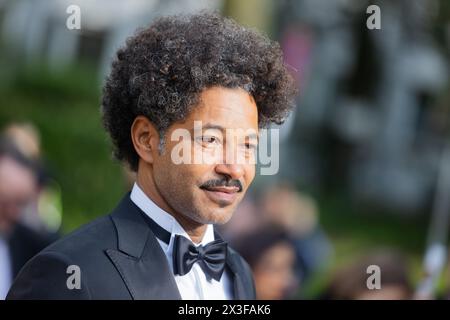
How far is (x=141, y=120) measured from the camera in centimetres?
290

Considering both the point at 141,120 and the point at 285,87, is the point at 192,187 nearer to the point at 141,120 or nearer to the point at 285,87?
the point at 141,120

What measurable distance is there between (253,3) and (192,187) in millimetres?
8332

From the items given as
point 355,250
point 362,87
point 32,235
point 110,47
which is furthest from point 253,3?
point 362,87

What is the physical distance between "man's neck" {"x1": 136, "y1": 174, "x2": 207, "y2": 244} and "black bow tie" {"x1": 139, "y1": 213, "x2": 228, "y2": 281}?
0.16ft

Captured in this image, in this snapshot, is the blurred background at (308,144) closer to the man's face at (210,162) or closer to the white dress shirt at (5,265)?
the white dress shirt at (5,265)

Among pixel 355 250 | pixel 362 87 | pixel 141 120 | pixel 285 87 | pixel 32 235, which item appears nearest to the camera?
pixel 141 120

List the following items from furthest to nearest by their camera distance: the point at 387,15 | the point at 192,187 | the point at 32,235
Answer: the point at 387,15, the point at 32,235, the point at 192,187

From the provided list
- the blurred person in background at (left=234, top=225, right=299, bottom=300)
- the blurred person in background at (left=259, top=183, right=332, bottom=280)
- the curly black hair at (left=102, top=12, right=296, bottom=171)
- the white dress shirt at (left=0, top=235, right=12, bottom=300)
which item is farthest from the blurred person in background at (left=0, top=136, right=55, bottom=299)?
the blurred person in background at (left=259, top=183, right=332, bottom=280)

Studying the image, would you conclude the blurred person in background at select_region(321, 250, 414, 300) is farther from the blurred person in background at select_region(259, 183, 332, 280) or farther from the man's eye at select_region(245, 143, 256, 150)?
the blurred person in background at select_region(259, 183, 332, 280)

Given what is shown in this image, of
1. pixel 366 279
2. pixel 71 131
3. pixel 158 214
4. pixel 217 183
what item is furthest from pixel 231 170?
pixel 71 131

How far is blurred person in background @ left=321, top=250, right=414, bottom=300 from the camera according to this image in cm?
479

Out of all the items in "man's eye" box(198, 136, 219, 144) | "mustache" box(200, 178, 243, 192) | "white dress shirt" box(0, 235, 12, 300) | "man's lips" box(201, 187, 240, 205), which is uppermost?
"man's eye" box(198, 136, 219, 144)

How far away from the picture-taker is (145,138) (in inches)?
114

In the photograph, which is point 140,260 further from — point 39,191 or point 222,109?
point 39,191
